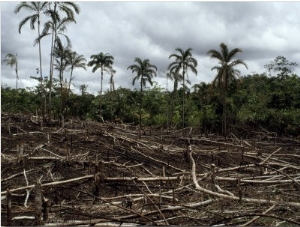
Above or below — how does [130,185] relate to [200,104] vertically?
below

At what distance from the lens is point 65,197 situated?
7.87 meters

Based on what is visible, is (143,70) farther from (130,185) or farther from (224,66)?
(130,185)

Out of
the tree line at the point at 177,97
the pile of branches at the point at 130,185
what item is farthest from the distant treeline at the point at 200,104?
the pile of branches at the point at 130,185

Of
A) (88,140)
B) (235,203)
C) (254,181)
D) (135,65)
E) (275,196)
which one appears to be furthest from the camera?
(135,65)

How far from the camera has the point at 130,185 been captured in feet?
27.2

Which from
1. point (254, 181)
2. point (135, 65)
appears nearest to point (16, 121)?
point (254, 181)

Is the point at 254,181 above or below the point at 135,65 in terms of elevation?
below

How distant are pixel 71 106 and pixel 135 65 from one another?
8.24 meters

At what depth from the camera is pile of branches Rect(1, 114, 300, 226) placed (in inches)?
246

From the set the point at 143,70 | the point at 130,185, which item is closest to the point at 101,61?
the point at 143,70

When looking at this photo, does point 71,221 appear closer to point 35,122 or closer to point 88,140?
point 88,140

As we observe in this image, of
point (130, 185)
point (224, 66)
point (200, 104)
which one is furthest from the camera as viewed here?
point (200, 104)

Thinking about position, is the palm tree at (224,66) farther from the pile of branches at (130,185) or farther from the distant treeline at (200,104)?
the pile of branches at (130,185)

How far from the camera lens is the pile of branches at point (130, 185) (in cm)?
625
